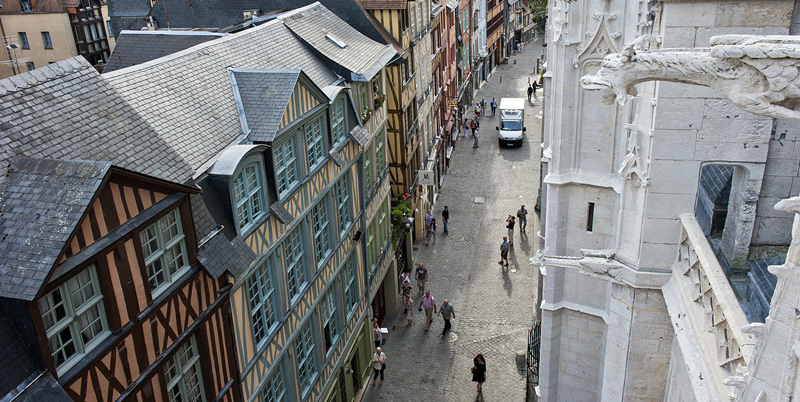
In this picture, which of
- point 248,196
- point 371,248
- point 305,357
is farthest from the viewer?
point 371,248

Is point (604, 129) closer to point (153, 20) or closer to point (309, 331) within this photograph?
point (309, 331)

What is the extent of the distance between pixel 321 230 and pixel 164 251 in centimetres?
770

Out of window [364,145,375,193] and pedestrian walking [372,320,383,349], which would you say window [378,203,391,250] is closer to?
window [364,145,375,193]

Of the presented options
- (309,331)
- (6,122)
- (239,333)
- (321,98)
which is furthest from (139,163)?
(309,331)

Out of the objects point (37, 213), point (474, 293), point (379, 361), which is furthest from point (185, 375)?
point (474, 293)

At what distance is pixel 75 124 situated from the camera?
1041 centimetres

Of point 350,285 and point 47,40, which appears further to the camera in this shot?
point 47,40

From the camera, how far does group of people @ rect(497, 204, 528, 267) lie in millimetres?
30609

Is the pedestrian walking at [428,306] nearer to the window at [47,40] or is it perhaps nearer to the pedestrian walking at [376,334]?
the pedestrian walking at [376,334]

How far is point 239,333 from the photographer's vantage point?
13.9 m

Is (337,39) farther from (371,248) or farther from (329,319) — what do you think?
(329,319)

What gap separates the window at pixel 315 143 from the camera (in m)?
17.7

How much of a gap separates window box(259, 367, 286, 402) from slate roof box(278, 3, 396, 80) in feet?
33.2

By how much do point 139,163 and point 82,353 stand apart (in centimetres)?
320
